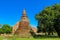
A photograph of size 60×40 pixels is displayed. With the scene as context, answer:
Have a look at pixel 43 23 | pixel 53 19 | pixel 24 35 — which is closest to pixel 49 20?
pixel 53 19

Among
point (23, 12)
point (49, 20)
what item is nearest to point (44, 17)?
point (49, 20)

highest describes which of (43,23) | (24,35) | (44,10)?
(44,10)

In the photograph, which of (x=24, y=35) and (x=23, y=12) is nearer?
(x=24, y=35)

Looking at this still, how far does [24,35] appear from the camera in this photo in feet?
179

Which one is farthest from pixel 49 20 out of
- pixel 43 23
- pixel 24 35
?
pixel 24 35

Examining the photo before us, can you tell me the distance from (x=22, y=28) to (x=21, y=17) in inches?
163

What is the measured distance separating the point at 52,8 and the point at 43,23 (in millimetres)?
5558

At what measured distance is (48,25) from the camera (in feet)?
197

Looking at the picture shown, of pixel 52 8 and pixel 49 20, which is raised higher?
pixel 52 8

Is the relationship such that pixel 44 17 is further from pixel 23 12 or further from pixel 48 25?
pixel 23 12

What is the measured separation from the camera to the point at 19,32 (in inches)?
2227

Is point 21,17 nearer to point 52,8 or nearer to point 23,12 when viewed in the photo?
point 23,12

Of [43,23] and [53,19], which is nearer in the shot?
[53,19]

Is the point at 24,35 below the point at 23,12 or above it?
below
